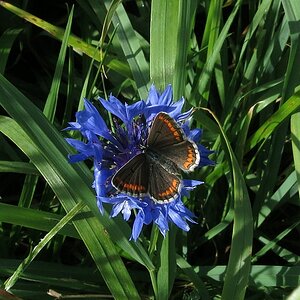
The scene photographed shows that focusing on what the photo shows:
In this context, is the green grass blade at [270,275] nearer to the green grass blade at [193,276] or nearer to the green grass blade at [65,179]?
the green grass blade at [193,276]

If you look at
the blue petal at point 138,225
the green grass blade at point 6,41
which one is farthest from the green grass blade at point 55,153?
the green grass blade at point 6,41

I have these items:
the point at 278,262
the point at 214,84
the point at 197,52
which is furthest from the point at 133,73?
the point at 278,262

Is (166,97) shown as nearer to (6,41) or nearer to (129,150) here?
(129,150)

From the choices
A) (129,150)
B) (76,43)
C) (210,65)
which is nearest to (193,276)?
(129,150)

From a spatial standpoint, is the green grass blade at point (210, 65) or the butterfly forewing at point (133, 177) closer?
the butterfly forewing at point (133, 177)

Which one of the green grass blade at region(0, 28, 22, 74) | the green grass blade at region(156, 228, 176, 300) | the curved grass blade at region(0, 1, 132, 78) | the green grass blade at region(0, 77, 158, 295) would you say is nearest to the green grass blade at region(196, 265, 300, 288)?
the green grass blade at region(156, 228, 176, 300)

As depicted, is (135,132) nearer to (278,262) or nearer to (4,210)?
(4,210)
